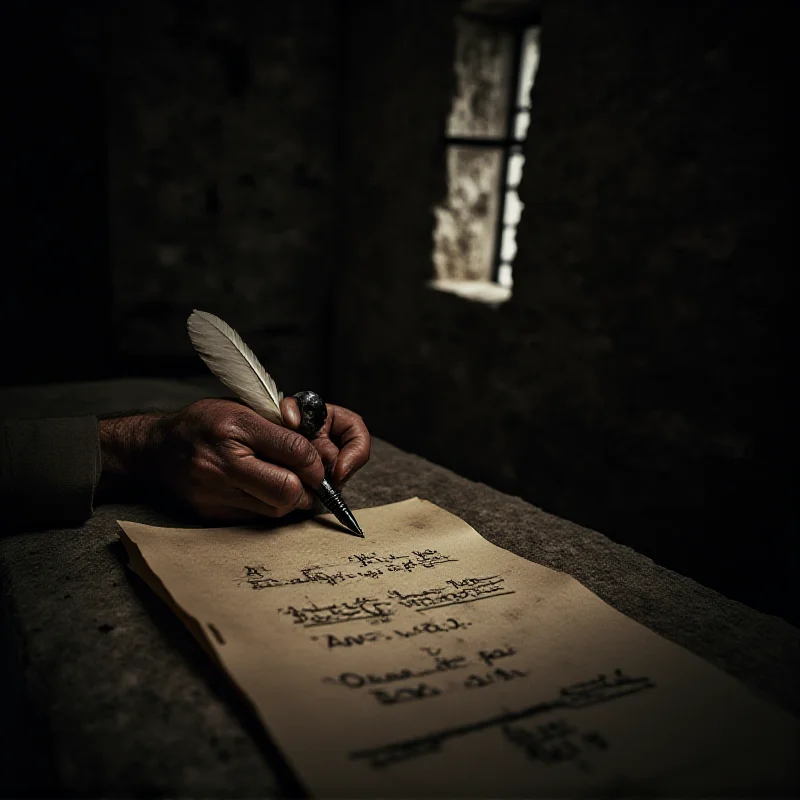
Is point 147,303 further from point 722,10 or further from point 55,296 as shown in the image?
point 722,10

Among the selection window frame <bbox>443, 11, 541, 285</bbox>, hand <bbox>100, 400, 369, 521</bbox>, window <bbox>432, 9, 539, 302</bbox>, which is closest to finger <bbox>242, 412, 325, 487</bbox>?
hand <bbox>100, 400, 369, 521</bbox>

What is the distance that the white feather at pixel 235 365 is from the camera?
47.6 inches

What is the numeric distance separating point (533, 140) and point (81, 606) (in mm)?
2765

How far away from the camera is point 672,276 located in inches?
99.7

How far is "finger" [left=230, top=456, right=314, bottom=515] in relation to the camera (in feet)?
3.57

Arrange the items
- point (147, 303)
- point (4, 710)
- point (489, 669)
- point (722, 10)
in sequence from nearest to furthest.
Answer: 1. point (489, 669)
2. point (4, 710)
3. point (722, 10)
4. point (147, 303)

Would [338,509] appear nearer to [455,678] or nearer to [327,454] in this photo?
[327,454]

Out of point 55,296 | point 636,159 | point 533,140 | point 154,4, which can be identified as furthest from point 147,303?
point 636,159

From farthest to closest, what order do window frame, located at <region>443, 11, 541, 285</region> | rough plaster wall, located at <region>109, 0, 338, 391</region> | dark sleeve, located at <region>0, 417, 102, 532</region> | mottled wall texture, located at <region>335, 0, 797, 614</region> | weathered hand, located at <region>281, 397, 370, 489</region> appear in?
rough plaster wall, located at <region>109, 0, 338, 391</region> < window frame, located at <region>443, 11, 541, 285</region> < mottled wall texture, located at <region>335, 0, 797, 614</region> < weathered hand, located at <region>281, 397, 370, 489</region> < dark sleeve, located at <region>0, 417, 102, 532</region>

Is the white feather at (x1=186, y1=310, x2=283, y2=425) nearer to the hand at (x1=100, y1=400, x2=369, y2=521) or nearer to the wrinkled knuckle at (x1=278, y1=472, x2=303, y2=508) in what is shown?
the hand at (x1=100, y1=400, x2=369, y2=521)

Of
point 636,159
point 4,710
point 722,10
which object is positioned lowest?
point 4,710

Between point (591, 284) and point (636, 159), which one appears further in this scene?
point (591, 284)

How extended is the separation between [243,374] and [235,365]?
1.1 inches

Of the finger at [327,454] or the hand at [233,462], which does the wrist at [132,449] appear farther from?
the finger at [327,454]
